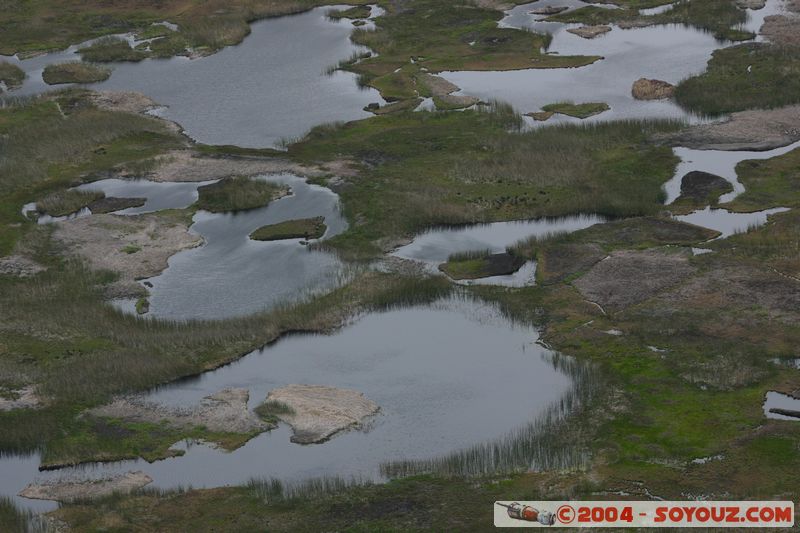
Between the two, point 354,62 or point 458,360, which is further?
point 354,62

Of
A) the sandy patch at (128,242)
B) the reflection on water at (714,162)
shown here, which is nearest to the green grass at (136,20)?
the sandy patch at (128,242)

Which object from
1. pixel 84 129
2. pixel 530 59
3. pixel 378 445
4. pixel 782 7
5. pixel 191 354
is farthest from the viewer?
pixel 782 7

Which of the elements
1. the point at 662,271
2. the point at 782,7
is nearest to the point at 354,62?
the point at 782,7

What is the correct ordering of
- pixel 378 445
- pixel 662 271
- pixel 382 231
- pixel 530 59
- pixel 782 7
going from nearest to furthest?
pixel 378 445 < pixel 662 271 < pixel 382 231 < pixel 530 59 < pixel 782 7

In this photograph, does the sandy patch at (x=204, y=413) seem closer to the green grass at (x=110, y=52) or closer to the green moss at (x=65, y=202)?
the green moss at (x=65, y=202)

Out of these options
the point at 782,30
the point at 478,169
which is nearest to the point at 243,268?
the point at 478,169

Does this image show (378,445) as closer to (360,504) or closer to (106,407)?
(360,504)

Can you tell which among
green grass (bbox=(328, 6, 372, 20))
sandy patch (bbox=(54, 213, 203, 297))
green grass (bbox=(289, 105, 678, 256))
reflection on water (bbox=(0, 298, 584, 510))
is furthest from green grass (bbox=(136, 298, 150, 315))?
green grass (bbox=(328, 6, 372, 20))
